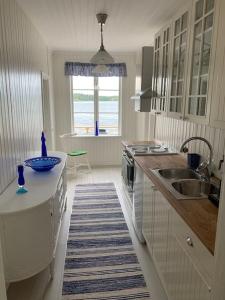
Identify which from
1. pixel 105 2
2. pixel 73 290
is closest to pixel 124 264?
pixel 73 290

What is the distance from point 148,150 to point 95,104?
2516 millimetres

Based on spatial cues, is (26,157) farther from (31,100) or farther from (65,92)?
(65,92)

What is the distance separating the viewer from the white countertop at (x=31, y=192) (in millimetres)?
1719

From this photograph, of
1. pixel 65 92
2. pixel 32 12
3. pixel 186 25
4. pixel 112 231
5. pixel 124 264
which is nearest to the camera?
pixel 186 25

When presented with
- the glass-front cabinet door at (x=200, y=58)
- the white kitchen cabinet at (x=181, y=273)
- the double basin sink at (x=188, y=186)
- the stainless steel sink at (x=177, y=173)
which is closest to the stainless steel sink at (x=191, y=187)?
the double basin sink at (x=188, y=186)

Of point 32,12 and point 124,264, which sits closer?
point 124,264

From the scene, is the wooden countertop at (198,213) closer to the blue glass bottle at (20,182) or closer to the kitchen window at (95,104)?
the blue glass bottle at (20,182)

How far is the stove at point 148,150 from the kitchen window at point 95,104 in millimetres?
2119

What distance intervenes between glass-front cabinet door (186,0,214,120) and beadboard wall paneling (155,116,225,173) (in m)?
0.34

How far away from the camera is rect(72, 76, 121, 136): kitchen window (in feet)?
17.3

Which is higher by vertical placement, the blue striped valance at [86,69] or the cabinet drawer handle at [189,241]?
the blue striped valance at [86,69]

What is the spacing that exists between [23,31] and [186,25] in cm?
176

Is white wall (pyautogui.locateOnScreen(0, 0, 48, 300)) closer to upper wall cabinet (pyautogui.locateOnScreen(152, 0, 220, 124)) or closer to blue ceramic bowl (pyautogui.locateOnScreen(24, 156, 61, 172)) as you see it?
blue ceramic bowl (pyautogui.locateOnScreen(24, 156, 61, 172))

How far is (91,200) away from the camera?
3822 millimetres
